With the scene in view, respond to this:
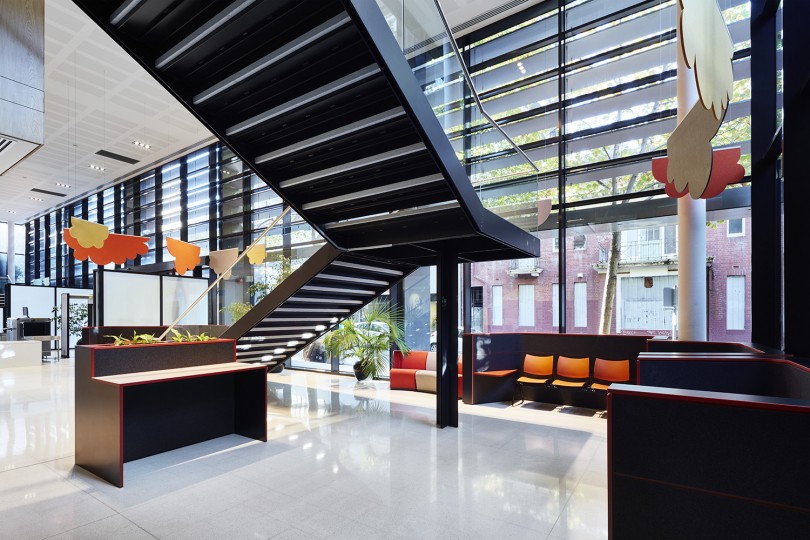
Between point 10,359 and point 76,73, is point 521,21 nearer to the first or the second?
point 76,73

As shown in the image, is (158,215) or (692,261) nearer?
(692,261)

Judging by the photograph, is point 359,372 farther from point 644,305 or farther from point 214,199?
point 214,199

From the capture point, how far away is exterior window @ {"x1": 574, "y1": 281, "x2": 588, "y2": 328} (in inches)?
294

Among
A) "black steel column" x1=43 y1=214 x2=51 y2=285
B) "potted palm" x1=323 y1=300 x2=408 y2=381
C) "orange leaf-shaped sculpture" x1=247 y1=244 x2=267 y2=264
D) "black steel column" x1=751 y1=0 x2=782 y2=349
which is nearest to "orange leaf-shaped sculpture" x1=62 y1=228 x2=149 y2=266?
"orange leaf-shaped sculpture" x1=247 y1=244 x2=267 y2=264

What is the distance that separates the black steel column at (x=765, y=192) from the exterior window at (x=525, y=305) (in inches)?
132

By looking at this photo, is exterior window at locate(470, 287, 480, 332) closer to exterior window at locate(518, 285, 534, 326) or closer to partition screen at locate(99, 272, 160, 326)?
exterior window at locate(518, 285, 534, 326)

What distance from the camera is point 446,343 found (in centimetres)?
609

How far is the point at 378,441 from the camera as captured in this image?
5.33m

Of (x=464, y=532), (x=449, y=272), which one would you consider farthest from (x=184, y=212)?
(x=464, y=532)

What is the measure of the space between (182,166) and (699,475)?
569 inches

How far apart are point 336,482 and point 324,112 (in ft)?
11.0

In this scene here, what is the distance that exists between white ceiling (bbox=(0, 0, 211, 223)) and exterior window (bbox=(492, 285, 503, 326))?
7825 mm

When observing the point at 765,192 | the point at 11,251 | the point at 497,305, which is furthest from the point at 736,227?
the point at 11,251

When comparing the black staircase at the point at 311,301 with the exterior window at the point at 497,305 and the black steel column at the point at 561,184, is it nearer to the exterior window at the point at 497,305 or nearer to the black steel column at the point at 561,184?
the exterior window at the point at 497,305
